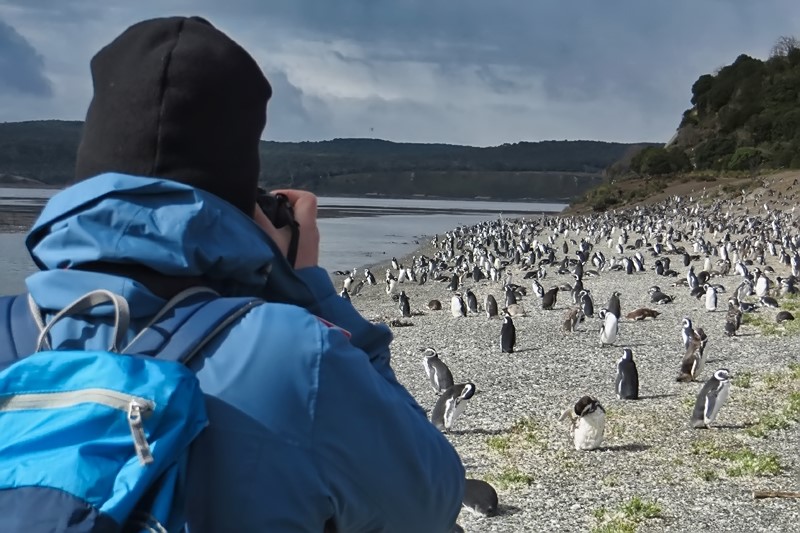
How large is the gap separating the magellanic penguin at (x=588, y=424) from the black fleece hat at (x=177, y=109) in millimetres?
6801

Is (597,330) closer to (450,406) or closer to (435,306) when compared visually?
(435,306)

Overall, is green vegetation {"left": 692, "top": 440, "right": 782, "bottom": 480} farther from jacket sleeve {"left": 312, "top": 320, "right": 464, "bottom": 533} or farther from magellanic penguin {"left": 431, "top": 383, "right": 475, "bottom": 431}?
jacket sleeve {"left": 312, "top": 320, "right": 464, "bottom": 533}

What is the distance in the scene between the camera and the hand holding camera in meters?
1.84

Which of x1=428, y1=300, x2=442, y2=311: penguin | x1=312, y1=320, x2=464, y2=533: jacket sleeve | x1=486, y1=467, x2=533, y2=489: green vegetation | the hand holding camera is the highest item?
the hand holding camera

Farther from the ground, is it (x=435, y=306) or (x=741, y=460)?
(x=741, y=460)

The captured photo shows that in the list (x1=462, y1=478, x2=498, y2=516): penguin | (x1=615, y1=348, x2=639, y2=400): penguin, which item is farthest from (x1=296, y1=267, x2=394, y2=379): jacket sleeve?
(x1=615, y1=348, x2=639, y2=400): penguin

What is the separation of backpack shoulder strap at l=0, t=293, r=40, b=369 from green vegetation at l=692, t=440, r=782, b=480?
6523mm

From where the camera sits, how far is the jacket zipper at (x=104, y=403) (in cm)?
136

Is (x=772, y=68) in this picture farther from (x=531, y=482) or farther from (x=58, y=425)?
(x=58, y=425)

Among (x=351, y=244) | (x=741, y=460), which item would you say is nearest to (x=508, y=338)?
(x=741, y=460)

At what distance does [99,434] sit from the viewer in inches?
53.9

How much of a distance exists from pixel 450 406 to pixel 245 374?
794cm

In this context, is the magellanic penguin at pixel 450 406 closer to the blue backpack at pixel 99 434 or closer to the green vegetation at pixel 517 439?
the green vegetation at pixel 517 439

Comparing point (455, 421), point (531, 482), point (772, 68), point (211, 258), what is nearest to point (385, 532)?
point (211, 258)
